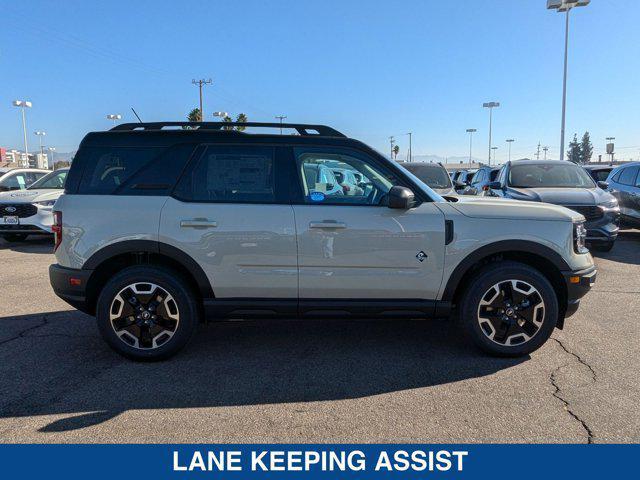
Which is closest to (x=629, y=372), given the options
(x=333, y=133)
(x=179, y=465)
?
(x=333, y=133)

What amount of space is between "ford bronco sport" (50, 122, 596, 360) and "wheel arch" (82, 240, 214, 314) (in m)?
0.01

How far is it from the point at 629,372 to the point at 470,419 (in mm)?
1647

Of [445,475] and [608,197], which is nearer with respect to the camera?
[445,475]

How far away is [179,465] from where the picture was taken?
8.84 ft

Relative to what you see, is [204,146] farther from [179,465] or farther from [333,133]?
[179,465]

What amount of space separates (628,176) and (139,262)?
1099 cm

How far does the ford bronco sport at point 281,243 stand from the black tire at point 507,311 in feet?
0.04

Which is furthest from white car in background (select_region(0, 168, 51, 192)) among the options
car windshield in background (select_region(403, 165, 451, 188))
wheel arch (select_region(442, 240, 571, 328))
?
wheel arch (select_region(442, 240, 571, 328))

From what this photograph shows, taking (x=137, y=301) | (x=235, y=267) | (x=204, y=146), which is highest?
(x=204, y=146)

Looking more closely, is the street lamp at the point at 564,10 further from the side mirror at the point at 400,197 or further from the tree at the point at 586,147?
the tree at the point at 586,147

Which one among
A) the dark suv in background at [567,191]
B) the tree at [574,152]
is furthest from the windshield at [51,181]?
the tree at [574,152]

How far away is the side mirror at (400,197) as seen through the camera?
381 cm

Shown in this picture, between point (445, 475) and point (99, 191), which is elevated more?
point (99, 191)

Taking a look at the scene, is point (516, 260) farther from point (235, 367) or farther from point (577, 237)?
point (235, 367)
